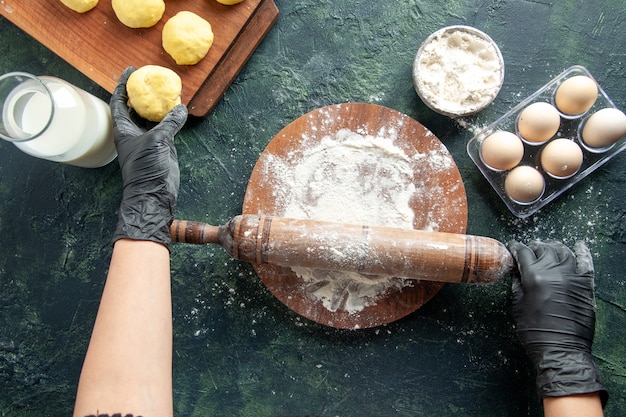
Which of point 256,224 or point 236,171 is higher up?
point 236,171

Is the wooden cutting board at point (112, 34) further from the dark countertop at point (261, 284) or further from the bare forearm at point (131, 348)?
the bare forearm at point (131, 348)

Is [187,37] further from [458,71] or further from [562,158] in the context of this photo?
[562,158]

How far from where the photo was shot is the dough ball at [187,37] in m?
2.05

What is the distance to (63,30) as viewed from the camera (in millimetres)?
2150

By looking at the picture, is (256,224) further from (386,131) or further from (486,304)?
(486,304)

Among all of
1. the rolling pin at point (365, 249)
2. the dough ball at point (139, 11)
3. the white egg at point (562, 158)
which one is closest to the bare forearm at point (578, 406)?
the rolling pin at point (365, 249)

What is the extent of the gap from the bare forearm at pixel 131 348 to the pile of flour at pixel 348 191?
1.89 feet

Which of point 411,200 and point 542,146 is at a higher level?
point 542,146

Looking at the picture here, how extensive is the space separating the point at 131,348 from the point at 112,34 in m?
1.29

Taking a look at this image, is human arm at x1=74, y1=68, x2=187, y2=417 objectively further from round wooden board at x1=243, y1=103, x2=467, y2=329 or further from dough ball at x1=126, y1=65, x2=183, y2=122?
round wooden board at x1=243, y1=103, x2=467, y2=329

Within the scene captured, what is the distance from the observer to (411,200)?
208 centimetres

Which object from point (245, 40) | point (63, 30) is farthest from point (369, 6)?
point (63, 30)

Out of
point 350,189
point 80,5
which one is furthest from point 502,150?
point 80,5

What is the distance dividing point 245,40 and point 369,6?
0.56m
